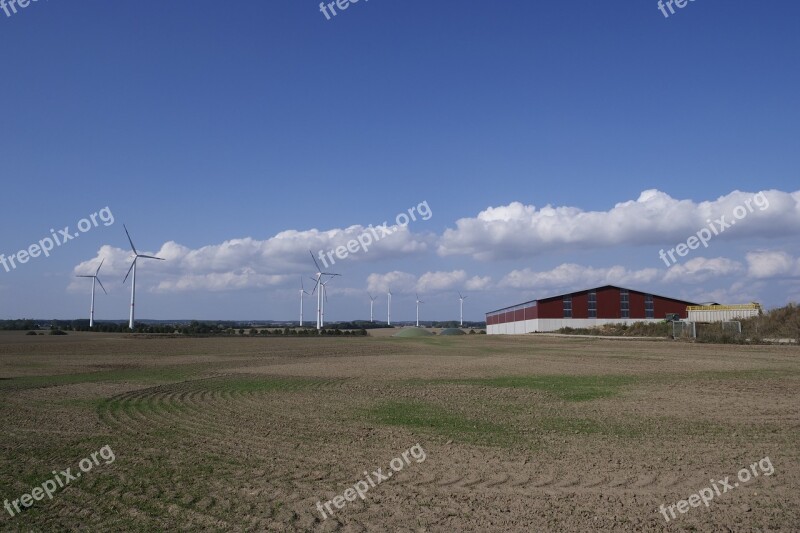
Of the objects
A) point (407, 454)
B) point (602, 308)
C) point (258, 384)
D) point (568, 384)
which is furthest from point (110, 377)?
point (602, 308)

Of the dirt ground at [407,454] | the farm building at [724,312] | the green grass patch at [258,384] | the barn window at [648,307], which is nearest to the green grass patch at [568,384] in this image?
the dirt ground at [407,454]

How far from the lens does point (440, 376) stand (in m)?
27.5

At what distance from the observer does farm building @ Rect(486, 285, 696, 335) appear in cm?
9294

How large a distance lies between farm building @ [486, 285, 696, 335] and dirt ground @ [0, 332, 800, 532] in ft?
234

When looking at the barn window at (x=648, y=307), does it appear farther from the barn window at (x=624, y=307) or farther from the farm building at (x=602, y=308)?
the barn window at (x=624, y=307)

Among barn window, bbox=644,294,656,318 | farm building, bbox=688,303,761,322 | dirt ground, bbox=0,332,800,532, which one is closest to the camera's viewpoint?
dirt ground, bbox=0,332,800,532

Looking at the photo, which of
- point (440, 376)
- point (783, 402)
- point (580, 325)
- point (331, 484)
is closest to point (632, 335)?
point (580, 325)

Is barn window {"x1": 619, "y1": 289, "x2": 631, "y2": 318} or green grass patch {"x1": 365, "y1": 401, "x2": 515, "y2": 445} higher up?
barn window {"x1": 619, "y1": 289, "x2": 631, "y2": 318}

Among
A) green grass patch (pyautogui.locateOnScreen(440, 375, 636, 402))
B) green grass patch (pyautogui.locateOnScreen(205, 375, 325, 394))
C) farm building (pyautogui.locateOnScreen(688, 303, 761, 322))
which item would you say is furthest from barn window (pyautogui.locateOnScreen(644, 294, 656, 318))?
green grass patch (pyautogui.locateOnScreen(205, 375, 325, 394))

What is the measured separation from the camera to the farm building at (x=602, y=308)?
92.9 metres

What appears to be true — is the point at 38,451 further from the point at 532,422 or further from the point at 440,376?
the point at 440,376

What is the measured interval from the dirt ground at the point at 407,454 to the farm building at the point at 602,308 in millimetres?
71274

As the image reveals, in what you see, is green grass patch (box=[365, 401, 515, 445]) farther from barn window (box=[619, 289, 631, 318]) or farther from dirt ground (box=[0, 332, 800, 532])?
barn window (box=[619, 289, 631, 318])

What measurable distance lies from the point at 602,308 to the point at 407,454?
86.9 metres
